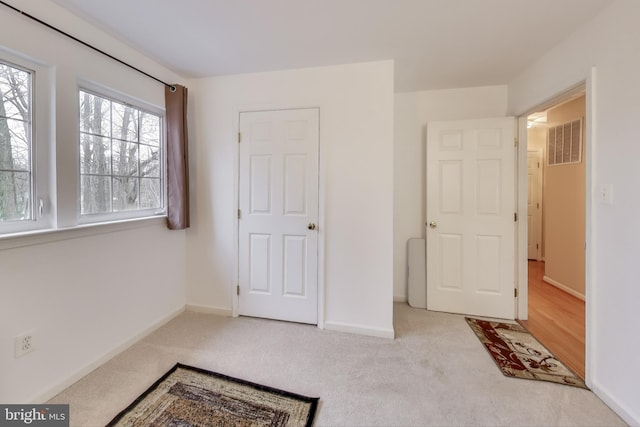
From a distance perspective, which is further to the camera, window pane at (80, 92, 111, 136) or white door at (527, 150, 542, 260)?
white door at (527, 150, 542, 260)

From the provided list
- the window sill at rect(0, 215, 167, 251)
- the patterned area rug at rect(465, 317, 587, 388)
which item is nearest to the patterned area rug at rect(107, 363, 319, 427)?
the window sill at rect(0, 215, 167, 251)

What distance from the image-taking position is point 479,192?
274 cm

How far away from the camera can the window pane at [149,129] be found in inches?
93.9

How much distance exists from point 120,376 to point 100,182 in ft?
4.48

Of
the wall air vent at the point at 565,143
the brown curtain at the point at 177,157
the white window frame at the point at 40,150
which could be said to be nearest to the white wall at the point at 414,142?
the wall air vent at the point at 565,143

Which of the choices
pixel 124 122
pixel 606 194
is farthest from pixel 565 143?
pixel 124 122

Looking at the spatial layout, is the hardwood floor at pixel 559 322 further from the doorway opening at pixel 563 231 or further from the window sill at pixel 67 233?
the window sill at pixel 67 233

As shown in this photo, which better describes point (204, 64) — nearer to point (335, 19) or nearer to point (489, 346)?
point (335, 19)

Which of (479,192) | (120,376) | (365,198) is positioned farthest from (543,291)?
(120,376)

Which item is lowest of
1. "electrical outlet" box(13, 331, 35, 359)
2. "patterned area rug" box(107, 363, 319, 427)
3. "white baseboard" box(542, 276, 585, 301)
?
"patterned area rug" box(107, 363, 319, 427)

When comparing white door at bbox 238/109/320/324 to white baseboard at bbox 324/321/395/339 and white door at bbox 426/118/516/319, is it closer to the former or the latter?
white baseboard at bbox 324/321/395/339

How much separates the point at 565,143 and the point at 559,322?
2.36 metres

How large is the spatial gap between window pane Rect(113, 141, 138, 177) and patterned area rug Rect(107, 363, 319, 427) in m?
1.58

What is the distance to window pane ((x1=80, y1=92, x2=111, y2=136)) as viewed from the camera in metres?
1.88
